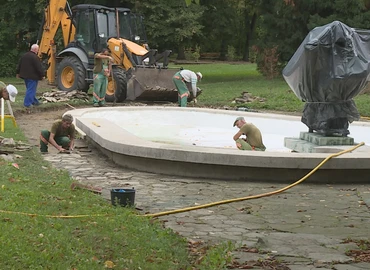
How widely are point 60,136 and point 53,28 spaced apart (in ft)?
49.8

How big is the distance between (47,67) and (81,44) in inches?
132

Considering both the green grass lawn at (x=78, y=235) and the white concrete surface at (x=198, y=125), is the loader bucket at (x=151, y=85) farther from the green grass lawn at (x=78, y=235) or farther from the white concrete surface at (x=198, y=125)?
the green grass lawn at (x=78, y=235)

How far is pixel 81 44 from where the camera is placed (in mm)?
25438

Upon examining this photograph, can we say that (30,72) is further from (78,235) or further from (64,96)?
(78,235)

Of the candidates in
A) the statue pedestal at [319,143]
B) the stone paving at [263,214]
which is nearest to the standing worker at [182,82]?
the statue pedestal at [319,143]

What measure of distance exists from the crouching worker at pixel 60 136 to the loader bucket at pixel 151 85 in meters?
9.72

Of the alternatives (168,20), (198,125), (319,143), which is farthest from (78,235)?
(168,20)

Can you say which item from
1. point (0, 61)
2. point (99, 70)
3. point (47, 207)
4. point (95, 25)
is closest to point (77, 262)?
point (47, 207)

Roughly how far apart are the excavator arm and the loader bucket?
5.16 metres

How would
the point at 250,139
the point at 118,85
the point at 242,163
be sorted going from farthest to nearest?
the point at 118,85 → the point at 250,139 → the point at 242,163

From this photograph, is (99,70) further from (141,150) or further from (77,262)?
(77,262)

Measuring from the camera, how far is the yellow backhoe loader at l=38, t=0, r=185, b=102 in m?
23.1

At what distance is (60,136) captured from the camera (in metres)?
13.0

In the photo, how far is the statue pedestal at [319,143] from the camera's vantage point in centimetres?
1199
